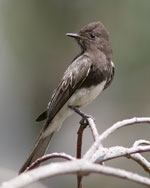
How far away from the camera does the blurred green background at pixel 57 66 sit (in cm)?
774

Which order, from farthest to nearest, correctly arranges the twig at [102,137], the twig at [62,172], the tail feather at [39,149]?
the tail feather at [39,149] < the twig at [102,137] < the twig at [62,172]

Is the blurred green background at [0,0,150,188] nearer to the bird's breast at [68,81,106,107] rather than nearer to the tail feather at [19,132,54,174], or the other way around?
the bird's breast at [68,81,106,107]

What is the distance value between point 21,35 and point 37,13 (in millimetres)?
642

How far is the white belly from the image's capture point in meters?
3.92

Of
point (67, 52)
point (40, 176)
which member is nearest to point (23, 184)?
point (40, 176)

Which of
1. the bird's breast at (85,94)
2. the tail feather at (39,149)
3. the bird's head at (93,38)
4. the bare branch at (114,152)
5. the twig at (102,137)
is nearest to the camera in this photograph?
the twig at (102,137)

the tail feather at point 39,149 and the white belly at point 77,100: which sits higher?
the white belly at point 77,100

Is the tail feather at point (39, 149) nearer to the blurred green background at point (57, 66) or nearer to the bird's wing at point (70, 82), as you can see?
the bird's wing at point (70, 82)

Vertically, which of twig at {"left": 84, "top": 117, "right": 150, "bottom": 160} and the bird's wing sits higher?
the bird's wing

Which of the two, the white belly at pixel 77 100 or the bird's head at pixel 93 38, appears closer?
the white belly at pixel 77 100

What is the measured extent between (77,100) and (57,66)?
618cm

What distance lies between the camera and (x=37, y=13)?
33.9 feet

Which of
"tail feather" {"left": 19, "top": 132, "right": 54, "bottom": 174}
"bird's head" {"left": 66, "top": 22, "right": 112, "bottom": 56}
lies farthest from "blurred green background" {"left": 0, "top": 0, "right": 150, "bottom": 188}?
"tail feather" {"left": 19, "top": 132, "right": 54, "bottom": 174}

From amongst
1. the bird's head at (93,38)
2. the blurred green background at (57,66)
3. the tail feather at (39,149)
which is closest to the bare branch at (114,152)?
the tail feather at (39,149)
